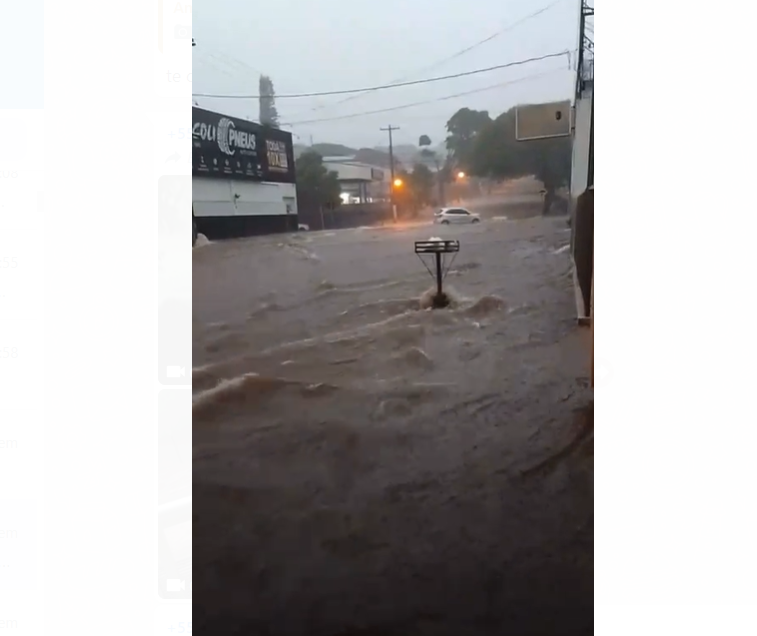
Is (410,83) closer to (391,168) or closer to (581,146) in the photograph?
(391,168)

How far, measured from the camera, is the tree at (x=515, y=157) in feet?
3.47

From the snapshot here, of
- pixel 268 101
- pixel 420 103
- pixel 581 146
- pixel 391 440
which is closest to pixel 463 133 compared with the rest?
pixel 420 103

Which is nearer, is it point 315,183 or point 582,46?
point 582,46

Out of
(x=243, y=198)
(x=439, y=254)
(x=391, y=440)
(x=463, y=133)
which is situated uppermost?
(x=463, y=133)

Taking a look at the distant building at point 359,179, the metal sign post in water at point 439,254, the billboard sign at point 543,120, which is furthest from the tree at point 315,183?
the billboard sign at point 543,120

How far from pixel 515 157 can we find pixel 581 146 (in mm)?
108

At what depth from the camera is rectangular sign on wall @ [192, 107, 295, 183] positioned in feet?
3.61

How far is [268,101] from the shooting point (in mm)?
1100

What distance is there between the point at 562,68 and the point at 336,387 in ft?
2.19

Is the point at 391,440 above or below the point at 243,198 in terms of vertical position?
below

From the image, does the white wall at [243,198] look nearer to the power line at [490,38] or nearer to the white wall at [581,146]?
the power line at [490,38]

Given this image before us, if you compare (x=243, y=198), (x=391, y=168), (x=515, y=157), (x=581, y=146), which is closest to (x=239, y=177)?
(x=243, y=198)
